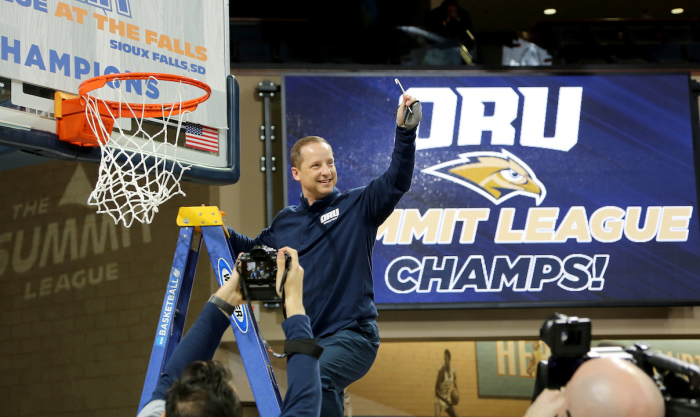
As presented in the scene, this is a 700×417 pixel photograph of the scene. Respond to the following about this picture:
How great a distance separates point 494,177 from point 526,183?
319mm

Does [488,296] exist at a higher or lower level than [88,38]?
lower

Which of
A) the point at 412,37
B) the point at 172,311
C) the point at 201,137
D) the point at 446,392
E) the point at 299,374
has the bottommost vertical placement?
the point at 446,392

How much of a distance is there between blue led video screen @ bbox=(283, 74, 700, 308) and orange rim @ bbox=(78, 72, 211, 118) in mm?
2638

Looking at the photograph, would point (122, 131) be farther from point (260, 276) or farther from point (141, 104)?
point (260, 276)

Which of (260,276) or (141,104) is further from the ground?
(141,104)

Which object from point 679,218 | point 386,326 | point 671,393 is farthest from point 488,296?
point 671,393

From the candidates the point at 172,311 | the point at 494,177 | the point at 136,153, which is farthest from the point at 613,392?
the point at 494,177

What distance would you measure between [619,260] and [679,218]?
75 centimetres

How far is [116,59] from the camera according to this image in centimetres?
387

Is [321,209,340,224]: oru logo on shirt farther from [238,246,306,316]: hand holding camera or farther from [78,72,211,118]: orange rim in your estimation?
[78,72,211,118]: orange rim

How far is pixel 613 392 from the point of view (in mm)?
1066

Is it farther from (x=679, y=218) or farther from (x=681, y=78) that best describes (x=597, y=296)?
(x=681, y=78)

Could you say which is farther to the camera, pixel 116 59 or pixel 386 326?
pixel 386 326

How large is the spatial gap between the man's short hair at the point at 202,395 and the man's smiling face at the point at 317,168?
5.24 feet
